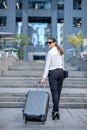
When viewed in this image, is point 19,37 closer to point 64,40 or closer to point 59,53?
point 64,40

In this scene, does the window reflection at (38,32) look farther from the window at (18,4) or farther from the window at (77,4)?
the window at (77,4)

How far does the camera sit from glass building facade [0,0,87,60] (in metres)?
78.0

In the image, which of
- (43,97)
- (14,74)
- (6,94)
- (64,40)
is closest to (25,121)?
(43,97)

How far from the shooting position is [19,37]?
69.3m

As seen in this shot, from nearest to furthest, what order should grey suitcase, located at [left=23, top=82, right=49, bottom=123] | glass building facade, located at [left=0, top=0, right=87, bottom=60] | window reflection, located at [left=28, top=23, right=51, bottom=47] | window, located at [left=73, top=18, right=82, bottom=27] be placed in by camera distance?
grey suitcase, located at [left=23, top=82, right=49, bottom=123] → glass building facade, located at [left=0, top=0, right=87, bottom=60] → window, located at [left=73, top=18, right=82, bottom=27] → window reflection, located at [left=28, top=23, right=51, bottom=47]

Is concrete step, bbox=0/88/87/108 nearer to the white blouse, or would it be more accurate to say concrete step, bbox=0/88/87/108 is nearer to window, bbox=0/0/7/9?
the white blouse

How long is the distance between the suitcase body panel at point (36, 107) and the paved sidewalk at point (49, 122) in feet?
0.68

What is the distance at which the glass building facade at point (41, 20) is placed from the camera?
256ft

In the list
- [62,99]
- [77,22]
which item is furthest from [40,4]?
[62,99]

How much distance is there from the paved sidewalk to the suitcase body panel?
0.21 metres

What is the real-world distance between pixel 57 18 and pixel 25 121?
2783 inches

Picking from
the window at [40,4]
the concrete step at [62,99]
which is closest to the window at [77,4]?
the window at [40,4]

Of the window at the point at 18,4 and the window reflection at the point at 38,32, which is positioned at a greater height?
the window at the point at 18,4

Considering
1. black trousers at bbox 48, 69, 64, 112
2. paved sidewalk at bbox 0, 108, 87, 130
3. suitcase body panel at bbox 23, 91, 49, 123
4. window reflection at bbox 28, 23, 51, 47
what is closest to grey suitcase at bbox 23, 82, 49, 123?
suitcase body panel at bbox 23, 91, 49, 123
